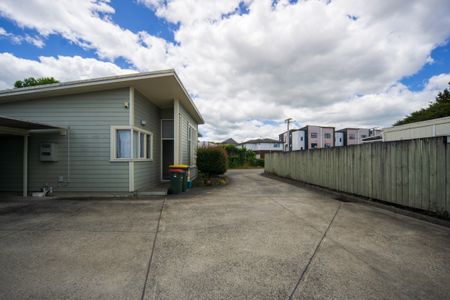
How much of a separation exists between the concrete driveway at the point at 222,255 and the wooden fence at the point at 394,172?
0.72 metres

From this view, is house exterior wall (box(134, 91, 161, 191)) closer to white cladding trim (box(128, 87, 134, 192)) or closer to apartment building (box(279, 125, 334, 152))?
white cladding trim (box(128, 87, 134, 192))

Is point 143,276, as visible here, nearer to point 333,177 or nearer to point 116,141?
point 116,141

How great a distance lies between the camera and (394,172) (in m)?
5.21

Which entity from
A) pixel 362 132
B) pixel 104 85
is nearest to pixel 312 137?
pixel 362 132

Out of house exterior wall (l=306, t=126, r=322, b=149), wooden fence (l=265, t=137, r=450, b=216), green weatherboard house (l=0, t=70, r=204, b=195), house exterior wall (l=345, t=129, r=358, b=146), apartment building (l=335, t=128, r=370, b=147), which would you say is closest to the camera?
wooden fence (l=265, t=137, r=450, b=216)

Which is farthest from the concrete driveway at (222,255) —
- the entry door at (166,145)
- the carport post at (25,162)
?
the entry door at (166,145)

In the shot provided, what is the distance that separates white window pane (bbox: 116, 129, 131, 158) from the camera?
23.4ft

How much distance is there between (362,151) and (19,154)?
40.0 ft

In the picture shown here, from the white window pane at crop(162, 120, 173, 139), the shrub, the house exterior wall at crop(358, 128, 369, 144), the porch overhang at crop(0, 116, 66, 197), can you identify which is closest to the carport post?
the porch overhang at crop(0, 116, 66, 197)

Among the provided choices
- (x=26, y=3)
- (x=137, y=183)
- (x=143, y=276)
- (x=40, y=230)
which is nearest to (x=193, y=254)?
(x=143, y=276)

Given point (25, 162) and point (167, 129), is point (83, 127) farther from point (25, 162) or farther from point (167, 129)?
point (167, 129)

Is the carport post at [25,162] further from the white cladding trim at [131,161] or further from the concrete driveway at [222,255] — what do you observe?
the white cladding trim at [131,161]

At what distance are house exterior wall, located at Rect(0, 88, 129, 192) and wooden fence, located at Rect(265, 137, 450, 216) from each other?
7922mm

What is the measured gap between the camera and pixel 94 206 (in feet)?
18.1
